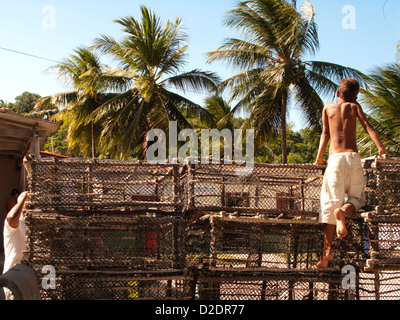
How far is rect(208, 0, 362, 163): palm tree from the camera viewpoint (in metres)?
17.4

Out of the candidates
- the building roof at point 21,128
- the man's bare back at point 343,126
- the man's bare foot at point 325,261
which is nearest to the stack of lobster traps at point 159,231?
the man's bare foot at point 325,261

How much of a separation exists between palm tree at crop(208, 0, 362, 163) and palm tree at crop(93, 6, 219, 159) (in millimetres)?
1505

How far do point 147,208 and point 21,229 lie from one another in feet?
4.76

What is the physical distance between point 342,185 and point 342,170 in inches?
6.6

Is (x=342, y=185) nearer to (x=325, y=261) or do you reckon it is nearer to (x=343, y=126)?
(x=343, y=126)

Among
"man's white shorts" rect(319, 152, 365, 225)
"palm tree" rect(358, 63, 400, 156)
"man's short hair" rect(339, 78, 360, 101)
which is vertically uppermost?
"palm tree" rect(358, 63, 400, 156)

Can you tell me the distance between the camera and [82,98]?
22.1 metres

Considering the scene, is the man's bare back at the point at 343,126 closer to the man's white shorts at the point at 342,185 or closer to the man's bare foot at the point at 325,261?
the man's white shorts at the point at 342,185

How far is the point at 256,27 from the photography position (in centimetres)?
1786

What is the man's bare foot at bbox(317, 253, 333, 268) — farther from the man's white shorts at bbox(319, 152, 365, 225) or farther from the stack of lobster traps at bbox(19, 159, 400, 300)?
the man's white shorts at bbox(319, 152, 365, 225)

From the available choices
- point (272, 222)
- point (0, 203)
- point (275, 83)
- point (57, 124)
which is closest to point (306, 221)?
point (272, 222)

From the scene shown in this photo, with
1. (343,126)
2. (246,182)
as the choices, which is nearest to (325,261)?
(246,182)

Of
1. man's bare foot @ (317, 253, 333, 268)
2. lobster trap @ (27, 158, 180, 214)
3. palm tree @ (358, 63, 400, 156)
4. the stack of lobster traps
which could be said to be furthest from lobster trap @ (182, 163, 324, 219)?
palm tree @ (358, 63, 400, 156)
